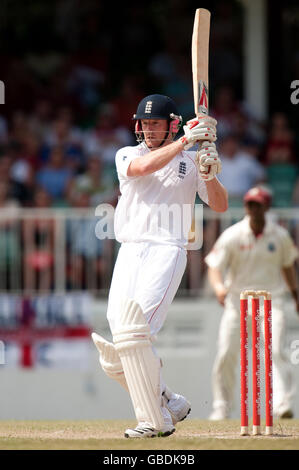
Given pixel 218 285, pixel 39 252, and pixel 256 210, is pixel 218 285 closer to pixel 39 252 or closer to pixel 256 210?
pixel 256 210

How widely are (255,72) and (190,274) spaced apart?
11.1ft

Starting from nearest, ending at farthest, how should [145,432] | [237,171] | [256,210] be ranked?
1. [145,432]
2. [256,210]
3. [237,171]

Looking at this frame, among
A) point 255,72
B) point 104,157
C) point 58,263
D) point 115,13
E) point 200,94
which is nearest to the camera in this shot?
point 200,94

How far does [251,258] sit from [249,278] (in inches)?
6.5

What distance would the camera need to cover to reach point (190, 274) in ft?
40.1

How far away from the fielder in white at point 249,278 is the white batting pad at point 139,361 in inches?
Result: 129

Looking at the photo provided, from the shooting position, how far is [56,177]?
13047 millimetres

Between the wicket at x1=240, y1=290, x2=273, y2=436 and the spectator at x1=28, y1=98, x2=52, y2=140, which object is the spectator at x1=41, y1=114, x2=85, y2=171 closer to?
the spectator at x1=28, y1=98, x2=52, y2=140

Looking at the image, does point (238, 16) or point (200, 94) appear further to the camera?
point (238, 16)

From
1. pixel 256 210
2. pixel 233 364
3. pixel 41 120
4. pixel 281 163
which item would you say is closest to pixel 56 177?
pixel 41 120
